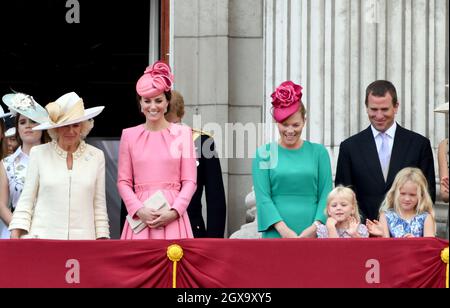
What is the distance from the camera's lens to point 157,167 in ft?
34.5

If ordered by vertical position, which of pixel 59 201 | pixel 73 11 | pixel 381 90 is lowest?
pixel 59 201

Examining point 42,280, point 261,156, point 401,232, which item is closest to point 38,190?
point 42,280

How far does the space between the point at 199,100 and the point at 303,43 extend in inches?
47.4

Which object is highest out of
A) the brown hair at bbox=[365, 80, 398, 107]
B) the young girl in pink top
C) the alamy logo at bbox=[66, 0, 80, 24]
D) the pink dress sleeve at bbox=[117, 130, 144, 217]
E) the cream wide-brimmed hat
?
the alamy logo at bbox=[66, 0, 80, 24]

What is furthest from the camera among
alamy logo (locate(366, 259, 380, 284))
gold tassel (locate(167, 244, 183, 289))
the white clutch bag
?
the white clutch bag

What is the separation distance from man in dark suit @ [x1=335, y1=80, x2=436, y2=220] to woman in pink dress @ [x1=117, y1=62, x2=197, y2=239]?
1397mm

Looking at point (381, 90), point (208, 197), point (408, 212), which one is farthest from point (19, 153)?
point (408, 212)

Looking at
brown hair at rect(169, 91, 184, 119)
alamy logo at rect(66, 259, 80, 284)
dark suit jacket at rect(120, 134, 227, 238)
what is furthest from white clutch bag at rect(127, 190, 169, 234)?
brown hair at rect(169, 91, 184, 119)

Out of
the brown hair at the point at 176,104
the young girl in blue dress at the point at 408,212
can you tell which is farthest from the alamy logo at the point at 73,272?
the young girl in blue dress at the point at 408,212

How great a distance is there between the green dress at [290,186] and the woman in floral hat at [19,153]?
186cm

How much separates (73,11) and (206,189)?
6547mm

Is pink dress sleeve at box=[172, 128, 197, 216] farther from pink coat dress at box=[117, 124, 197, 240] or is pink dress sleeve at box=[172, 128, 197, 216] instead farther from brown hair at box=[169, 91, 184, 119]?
brown hair at box=[169, 91, 184, 119]

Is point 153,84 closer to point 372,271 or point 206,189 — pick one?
point 206,189

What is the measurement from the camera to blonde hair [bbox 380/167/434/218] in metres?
10.6
